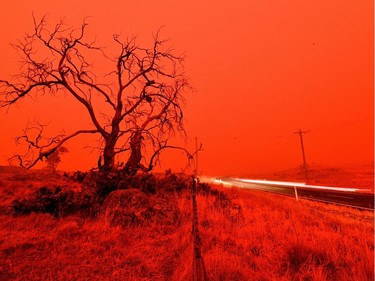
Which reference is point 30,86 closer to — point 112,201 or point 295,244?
point 112,201

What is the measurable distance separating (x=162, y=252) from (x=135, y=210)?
6.40 feet

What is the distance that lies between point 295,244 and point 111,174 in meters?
5.48

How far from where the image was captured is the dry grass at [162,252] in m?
3.21

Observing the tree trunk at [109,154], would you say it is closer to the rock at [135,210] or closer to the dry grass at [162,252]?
the rock at [135,210]

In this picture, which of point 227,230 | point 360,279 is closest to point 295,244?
point 360,279

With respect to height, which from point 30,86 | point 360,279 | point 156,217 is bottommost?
point 360,279

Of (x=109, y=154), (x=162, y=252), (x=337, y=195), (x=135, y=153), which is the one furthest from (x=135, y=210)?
(x=337, y=195)

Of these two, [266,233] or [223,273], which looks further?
[266,233]

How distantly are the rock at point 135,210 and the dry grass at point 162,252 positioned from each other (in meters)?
0.26

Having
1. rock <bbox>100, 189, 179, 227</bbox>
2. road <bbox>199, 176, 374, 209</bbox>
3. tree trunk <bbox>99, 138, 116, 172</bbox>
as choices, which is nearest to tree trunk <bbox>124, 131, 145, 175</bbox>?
tree trunk <bbox>99, 138, 116, 172</bbox>

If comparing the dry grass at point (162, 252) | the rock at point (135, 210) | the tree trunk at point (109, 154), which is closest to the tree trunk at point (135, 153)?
the tree trunk at point (109, 154)

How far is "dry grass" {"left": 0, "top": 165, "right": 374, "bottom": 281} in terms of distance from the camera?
321 cm

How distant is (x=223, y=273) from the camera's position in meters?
3.10

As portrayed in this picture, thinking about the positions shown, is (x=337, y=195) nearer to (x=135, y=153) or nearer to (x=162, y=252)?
(x=135, y=153)
